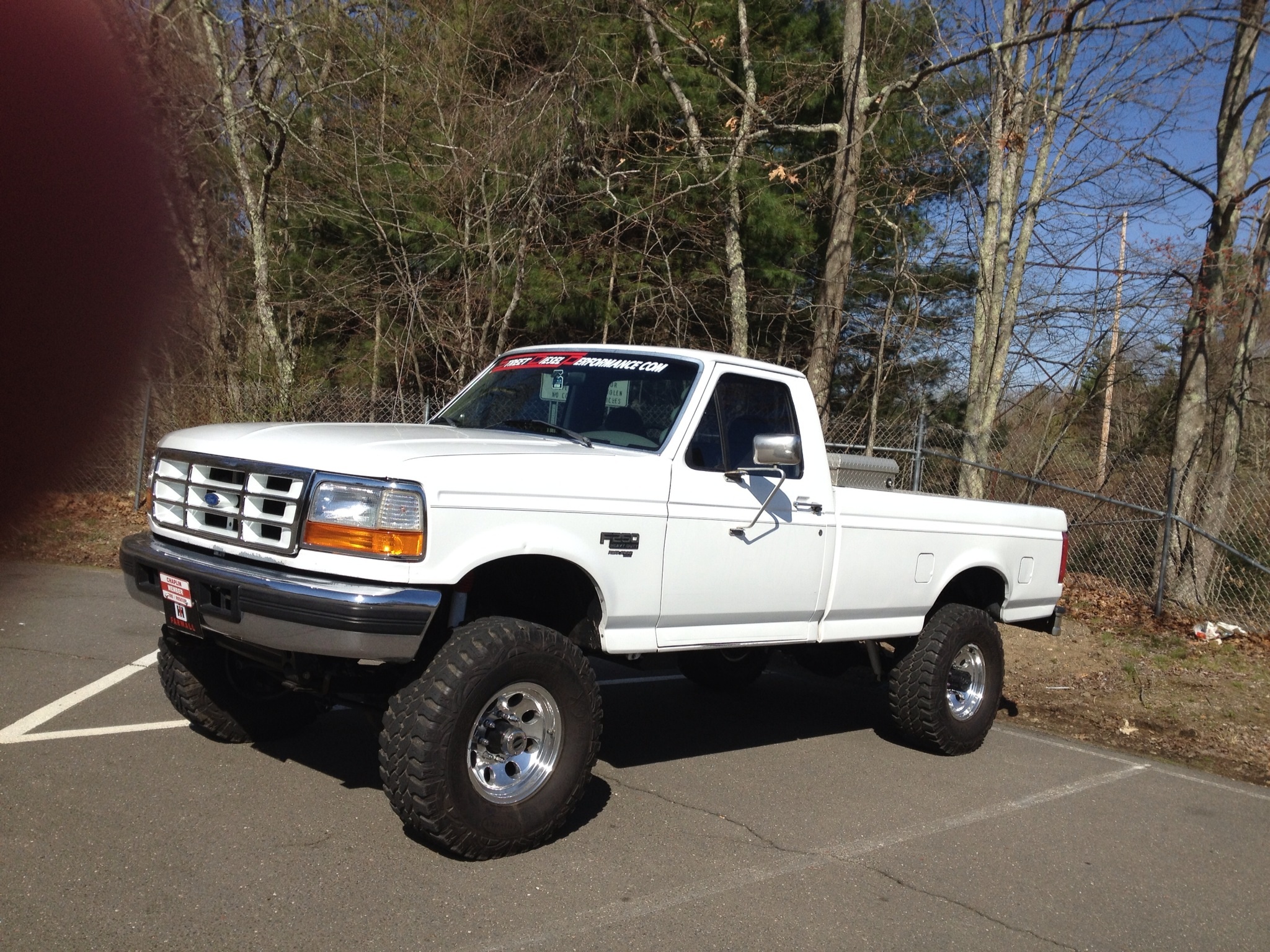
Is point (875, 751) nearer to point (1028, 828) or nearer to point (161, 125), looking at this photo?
point (1028, 828)

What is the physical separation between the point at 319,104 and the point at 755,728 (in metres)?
11.2

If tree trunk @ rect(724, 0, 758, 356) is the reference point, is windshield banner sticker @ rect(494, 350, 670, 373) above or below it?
below

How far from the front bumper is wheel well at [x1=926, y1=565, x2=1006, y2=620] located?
12.8ft

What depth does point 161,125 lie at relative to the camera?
144cm

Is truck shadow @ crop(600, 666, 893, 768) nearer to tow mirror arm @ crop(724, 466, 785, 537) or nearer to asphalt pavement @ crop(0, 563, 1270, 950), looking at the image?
asphalt pavement @ crop(0, 563, 1270, 950)

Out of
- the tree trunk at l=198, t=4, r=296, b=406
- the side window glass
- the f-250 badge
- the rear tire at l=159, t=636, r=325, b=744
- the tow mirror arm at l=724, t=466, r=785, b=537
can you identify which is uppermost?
the tree trunk at l=198, t=4, r=296, b=406

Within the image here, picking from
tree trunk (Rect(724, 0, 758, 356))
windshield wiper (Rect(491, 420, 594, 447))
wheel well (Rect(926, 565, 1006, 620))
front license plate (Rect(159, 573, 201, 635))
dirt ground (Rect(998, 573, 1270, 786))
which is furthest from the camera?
tree trunk (Rect(724, 0, 758, 356))

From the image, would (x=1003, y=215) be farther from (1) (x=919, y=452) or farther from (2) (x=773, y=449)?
(2) (x=773, y=449)

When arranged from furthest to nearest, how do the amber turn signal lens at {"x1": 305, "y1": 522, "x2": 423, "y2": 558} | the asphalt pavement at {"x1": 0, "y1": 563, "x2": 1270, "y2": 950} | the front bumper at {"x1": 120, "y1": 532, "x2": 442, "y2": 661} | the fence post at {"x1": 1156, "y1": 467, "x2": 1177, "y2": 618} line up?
the fence post at {"x1": 1156, "y1": 467, "x2": 1177, "y2": 618} < the amber turn signal lens at {"x1": 305, "y1": 522, "x2": 423, "y2": 558} < the front bumper at {"x1": 120, "y1": 532, "x2": 442, "y2": 661} < the asphalt pavement at {"x1": 0, "y1": 563, "x2": 1270, "y2": 950}

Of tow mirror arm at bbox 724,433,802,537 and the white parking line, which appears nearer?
tow mirror arm at bbox 724,433,802,537

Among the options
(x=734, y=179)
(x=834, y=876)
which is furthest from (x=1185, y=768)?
(x=734, y=179)

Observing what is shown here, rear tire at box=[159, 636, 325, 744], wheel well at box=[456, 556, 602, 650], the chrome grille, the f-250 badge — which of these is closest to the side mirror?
the f-250 badge

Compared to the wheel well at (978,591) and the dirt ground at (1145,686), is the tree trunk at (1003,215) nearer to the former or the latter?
the dirt ground at (1145,686)

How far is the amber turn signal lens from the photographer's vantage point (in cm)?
416
